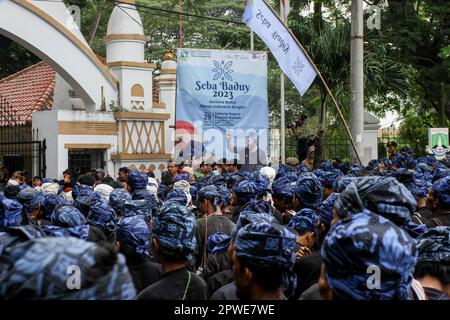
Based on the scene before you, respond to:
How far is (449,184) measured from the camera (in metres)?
6.29

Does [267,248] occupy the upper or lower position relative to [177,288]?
upper

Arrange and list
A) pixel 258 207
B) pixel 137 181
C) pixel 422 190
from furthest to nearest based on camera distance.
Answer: pixel 137 181
pixel 422 190
pixel 258 207

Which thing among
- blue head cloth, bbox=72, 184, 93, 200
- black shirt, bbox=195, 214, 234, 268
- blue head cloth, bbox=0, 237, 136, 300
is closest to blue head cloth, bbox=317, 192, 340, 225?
black shirt, bbox=195, 214, 234, 268

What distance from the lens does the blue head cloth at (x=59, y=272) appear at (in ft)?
6.70

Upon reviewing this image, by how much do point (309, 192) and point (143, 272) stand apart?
2.26 meters

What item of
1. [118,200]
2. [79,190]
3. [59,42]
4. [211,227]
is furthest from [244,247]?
[59,42]

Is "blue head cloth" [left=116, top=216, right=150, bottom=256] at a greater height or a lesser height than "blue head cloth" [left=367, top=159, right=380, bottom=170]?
lesser

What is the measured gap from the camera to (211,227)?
6180 mm

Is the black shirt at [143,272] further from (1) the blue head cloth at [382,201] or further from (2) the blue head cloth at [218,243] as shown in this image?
(1) the blue head cloth at [382,201]

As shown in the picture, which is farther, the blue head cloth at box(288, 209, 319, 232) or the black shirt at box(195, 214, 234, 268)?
the black shirt at box(195, 214, 234, 268)

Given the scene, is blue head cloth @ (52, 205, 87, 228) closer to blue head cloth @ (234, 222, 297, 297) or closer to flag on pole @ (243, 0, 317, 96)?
blue head cloth @ (234, 222, 297, 297)

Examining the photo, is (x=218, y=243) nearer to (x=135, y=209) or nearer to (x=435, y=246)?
(x=135, y=209)

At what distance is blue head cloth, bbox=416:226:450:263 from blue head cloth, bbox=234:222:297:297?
2.62 ft

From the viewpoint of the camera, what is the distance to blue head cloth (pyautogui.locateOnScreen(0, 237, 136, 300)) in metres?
2.04
